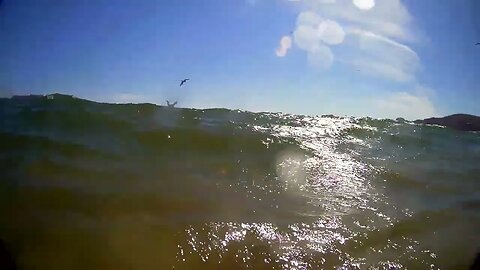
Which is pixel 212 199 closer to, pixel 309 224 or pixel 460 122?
pixel 309 224

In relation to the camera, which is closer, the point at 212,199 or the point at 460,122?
the point at 212,199

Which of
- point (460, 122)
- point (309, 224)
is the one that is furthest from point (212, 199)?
point (460, 122)

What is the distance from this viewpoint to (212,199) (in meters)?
4.84

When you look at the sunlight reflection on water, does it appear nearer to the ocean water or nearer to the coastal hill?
the ocean water

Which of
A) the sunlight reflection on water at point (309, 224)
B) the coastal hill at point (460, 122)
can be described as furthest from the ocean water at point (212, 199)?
the coastal hill at point (460, 122)

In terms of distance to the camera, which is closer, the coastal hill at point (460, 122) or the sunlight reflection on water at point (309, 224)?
the sunlight reflection on water at point (309, 224)

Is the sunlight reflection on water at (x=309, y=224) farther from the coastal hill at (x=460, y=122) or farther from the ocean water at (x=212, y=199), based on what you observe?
the coastal hill at (x=460, y=122)

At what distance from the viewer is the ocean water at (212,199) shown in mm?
3473

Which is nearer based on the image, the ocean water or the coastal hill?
the ocean water

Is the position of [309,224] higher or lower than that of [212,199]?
lower

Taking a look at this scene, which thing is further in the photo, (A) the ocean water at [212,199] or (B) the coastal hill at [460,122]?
(B) the coastal hill at [460,122]

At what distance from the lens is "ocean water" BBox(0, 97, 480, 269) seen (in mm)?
3473

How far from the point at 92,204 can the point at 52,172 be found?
1.56 m

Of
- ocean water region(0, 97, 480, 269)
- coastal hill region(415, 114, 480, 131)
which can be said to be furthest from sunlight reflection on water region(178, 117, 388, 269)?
coastal hill region(415, 114, 480, 131)
